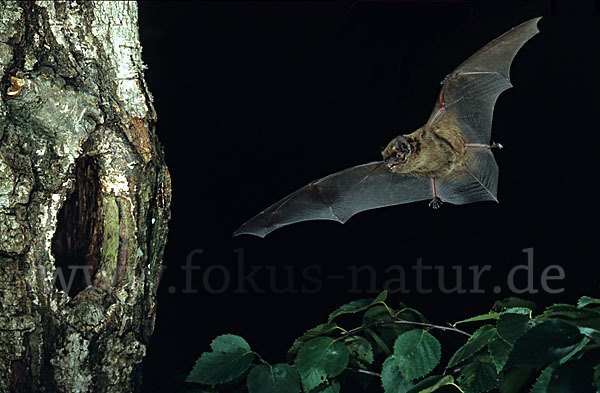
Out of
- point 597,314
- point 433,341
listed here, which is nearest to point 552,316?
point 597,314

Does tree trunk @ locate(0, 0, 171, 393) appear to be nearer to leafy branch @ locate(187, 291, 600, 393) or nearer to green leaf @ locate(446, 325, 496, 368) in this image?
leafy branch @ locate(187, 291, 600, 393)

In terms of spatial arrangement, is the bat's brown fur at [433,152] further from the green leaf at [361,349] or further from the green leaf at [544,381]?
the green leaf at [544,381]

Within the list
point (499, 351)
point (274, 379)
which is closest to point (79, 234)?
point (274, 379)

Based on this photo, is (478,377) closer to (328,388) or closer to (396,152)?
(328,388)

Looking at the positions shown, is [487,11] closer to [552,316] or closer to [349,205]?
[349,205]

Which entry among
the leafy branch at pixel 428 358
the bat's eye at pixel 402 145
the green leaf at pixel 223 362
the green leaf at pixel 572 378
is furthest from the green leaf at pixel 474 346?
the bat's eye at pixel 402 145
